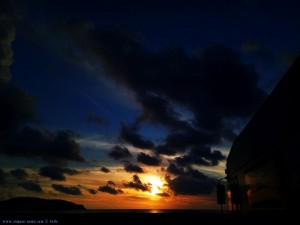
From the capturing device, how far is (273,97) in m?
11.9

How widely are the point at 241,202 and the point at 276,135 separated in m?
11.1

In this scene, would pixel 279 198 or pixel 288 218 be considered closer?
pixel 288 218

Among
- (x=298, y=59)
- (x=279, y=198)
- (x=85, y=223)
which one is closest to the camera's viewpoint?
(x=298, y=59)

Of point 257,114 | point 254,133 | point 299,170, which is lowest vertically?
point 299,170

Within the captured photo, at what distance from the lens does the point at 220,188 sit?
1992 cm

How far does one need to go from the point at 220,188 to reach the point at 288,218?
9534 mm

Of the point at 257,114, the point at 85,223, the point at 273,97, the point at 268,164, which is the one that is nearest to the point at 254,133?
the point at 257,114

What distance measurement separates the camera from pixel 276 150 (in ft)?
37.9

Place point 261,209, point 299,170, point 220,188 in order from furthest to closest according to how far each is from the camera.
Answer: point 220,188, point 261,209, point 299,170

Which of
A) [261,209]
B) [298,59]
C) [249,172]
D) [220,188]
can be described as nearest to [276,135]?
[298,59]

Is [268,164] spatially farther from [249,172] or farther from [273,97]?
[249,172]

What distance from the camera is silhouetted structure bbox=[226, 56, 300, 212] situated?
375 inches

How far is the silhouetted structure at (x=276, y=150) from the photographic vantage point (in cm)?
952

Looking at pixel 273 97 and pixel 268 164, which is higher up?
pixel 273 97
